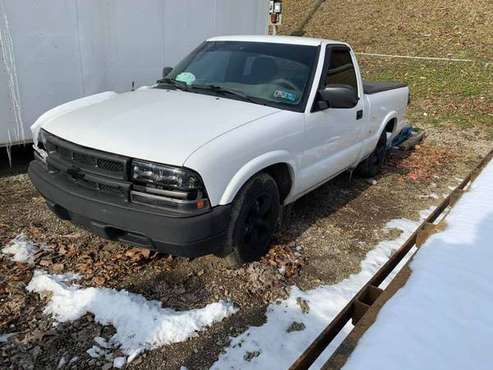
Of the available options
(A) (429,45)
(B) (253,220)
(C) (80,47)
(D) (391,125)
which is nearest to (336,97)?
(B) (253,220)

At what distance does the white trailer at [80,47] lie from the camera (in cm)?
480

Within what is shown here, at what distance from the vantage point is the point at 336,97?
3.74m

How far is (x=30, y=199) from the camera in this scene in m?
4.59

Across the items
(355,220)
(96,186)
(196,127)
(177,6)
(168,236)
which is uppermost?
(177,6)

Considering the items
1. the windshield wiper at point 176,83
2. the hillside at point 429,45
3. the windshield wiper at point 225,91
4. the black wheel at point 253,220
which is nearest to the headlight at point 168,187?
the black wheel at point 253,220

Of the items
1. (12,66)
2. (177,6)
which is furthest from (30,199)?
(177,6)

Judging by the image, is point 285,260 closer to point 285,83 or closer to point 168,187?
point 168,187

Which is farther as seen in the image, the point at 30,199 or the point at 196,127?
the point at 30,199

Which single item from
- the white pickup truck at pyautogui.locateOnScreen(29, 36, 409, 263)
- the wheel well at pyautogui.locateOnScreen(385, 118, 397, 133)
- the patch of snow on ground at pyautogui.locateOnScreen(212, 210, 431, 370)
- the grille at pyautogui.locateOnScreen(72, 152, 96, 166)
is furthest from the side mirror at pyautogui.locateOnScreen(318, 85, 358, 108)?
the wheel well at pyautogui.locateOnScreen(385, 118, 397, 133)

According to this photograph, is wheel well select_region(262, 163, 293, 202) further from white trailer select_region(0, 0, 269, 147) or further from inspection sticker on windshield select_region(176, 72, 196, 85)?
white trailer select_region(0, 0, 269, 147)

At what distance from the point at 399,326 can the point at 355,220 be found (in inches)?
110

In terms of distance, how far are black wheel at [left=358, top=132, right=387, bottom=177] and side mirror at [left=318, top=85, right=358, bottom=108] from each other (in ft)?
6.81

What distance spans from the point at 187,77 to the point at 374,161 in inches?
117

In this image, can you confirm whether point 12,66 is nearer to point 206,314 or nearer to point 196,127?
point 196,127
